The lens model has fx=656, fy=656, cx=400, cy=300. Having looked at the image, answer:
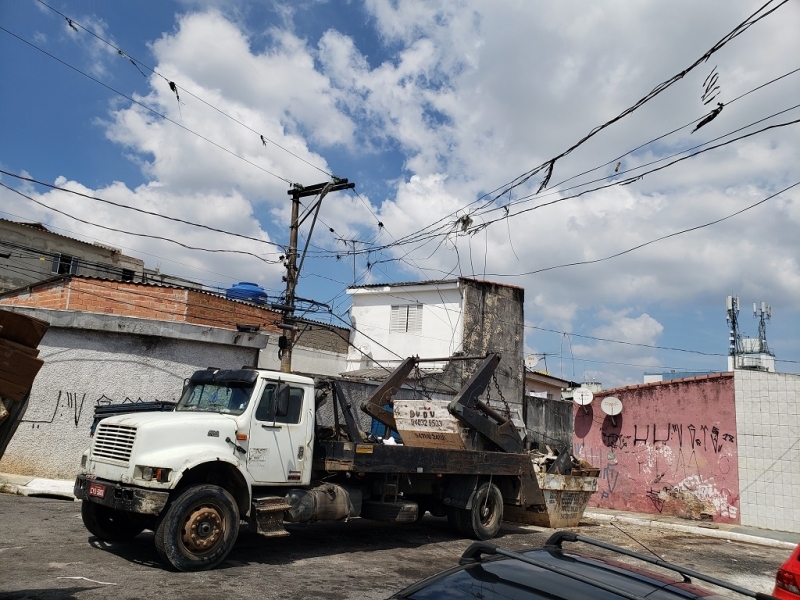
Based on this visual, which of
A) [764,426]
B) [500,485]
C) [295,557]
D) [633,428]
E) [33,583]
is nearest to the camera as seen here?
[33,583]

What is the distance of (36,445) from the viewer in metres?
15.0

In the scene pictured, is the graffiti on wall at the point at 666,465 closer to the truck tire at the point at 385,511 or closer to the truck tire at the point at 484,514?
the truck tire at the point at 484,514

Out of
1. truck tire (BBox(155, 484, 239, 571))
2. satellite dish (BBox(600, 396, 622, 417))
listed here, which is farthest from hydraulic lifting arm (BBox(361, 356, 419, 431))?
satellite dish (BBox(600, 396, 622, 417))

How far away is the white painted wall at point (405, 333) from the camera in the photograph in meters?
26.3

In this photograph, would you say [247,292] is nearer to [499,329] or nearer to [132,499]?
[499,329]

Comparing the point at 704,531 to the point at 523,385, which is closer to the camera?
the point at 704,531

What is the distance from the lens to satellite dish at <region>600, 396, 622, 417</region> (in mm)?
16839

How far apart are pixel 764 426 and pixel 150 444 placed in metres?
13.1

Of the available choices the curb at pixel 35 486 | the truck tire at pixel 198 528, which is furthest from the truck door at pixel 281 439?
the curb at pixel 35 486

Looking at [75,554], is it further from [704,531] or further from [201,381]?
[704,531]

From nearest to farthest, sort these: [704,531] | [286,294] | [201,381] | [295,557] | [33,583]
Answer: [33,583] < [295,557] < [201,381] < [704,531] < [286,294]

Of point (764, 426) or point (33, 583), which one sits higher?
point (764, 426)

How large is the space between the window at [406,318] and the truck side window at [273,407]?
60.0 feet

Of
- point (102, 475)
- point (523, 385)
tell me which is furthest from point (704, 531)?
point (523, 385)
